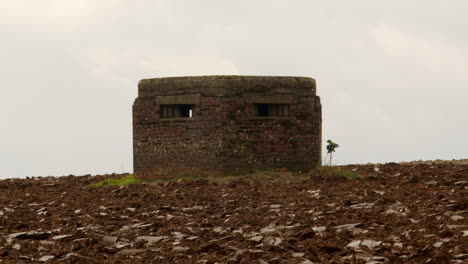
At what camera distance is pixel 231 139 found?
16984 mm

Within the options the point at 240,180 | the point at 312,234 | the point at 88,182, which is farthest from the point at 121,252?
the point at 88,182

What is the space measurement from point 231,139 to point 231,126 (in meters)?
0.29

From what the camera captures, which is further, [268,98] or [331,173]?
[268,98]

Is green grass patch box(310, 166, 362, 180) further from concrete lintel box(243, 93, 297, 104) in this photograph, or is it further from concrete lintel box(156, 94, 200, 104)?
concrete lintel box(156, 94, 200, 104)

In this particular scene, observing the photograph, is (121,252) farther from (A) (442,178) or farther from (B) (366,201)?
(A) (442,178)

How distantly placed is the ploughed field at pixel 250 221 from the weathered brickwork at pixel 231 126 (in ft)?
2.23

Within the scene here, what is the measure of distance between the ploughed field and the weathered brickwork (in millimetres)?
680

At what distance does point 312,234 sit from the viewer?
9812 millimetres

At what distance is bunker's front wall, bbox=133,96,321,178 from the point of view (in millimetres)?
17016

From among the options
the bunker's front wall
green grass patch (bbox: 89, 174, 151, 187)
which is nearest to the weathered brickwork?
the bunker's front wall

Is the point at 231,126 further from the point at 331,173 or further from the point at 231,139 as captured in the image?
the point at 331,173

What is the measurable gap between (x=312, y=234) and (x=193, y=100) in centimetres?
797

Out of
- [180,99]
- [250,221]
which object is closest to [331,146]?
[180,99]

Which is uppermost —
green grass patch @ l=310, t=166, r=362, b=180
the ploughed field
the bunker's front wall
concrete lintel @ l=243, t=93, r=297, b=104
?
concrete lintel @ l=243, t=93, r=297, b=104
